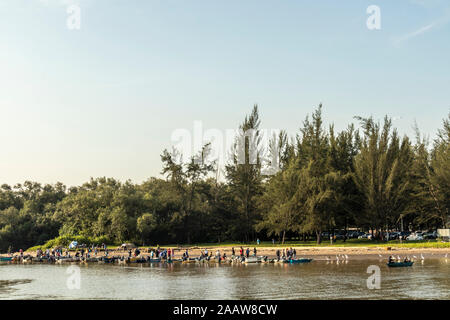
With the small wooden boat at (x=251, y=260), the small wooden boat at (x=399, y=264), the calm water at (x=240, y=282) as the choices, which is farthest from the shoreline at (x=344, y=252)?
the small wooden boat at (x=399, y=264)

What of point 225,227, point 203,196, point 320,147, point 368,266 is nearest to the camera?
point 368,266

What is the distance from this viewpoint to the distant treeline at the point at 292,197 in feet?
264

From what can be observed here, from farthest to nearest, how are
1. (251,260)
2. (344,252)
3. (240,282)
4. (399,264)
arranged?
(344,252)
(251,260)
(399,264)
(240,282)

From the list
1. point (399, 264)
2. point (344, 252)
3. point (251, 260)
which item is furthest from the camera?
point (344, 252)

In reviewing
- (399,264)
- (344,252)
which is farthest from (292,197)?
(399,264)

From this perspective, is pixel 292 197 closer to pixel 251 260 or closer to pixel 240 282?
pixel 251 260

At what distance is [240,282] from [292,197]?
3507 centimetres

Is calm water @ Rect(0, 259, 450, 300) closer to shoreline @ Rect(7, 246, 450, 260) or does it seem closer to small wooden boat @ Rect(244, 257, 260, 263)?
small wooden boat @ Rect(244, 257, 260, 263)

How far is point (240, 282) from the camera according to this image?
1859 inches

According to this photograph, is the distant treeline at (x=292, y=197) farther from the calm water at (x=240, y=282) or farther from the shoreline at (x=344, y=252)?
the calm water at (x=240, y=282)
